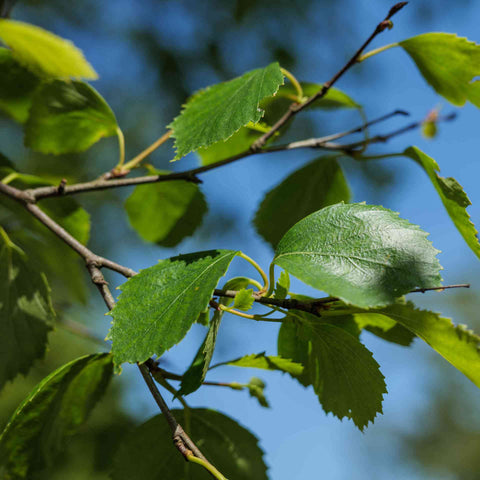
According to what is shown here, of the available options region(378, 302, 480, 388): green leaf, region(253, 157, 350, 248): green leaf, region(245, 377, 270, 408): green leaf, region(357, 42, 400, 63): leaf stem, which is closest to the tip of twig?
region(357, 42, 400, 63): leaf stem

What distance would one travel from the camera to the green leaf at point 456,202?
75 cm

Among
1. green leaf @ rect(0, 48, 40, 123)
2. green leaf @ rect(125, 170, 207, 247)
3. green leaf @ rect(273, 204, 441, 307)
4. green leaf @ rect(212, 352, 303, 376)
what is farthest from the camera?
green leaf @ rect(125, 170, 207, 247)

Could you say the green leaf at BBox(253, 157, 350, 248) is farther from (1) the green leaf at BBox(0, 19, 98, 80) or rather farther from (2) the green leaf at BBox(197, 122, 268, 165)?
(1) the green leaf at BBox(0, 19, 98, 80)

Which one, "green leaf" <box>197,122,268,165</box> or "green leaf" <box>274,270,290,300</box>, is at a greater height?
"green leaf" <box>197,122,268,165</box>

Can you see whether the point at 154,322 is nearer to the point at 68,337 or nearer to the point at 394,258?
the point at 394,258

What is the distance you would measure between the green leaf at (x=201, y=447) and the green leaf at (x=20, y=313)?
0.84 ft

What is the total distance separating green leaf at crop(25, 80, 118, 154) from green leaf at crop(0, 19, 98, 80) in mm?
797

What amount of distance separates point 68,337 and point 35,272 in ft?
7.28

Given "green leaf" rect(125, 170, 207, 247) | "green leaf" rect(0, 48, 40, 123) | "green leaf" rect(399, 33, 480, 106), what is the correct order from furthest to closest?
"green leaf" rect(125, 170, 207, 247)
"green leaf" rect(0, 48, 40, 123)
"green leaf" rect(399, 33, 480, 106)

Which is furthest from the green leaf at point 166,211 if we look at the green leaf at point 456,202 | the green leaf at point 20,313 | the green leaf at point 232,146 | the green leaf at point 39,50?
the green leaf at point 39,50

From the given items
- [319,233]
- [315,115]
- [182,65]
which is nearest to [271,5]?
[182,65]

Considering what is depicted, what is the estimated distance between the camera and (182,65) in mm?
2848

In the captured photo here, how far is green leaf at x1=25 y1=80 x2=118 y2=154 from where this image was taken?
1094 mm

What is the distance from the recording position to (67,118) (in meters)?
1.14
